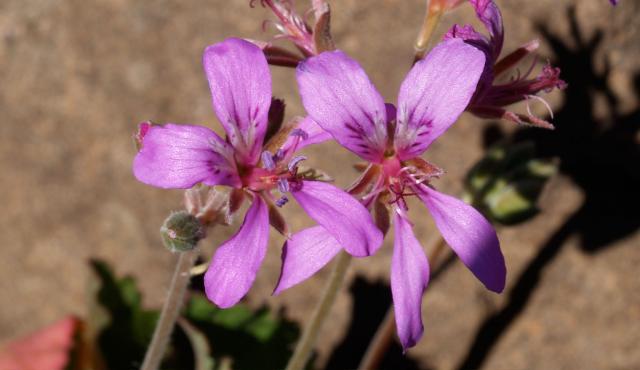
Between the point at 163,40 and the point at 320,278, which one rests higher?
the point at 163,40

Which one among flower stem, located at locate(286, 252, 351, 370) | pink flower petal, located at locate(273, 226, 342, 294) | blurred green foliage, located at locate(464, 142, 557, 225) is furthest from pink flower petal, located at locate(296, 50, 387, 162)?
blurred green foliage, located at locate(464, 142, 557, 225)

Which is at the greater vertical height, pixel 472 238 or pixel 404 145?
pixel 404 145

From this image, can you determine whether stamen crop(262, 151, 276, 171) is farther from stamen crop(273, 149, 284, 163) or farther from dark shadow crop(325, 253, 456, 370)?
dark shadow crop(325, 253, 456, 370)

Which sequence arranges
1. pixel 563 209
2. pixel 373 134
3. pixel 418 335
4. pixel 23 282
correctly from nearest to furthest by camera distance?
pixel 418 335 < pixel 373 134 < pixel 563 209 < pixel 23 282

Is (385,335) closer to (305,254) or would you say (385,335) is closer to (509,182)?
(509,182)

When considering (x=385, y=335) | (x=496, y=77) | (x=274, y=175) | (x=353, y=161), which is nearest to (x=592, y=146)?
(x=353, y=161)

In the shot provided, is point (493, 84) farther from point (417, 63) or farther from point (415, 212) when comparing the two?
point (415, 212)

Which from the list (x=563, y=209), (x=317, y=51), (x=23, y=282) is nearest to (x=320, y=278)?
(x=563, y=209)
